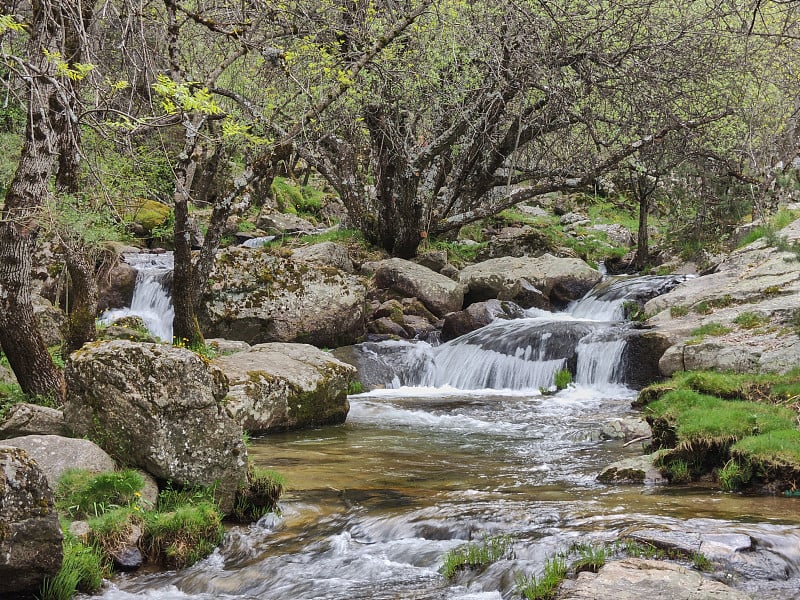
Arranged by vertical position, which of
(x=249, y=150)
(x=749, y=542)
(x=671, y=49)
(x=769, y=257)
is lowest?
(x=749, y=542)

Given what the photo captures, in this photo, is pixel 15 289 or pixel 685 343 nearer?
pixel 15 289

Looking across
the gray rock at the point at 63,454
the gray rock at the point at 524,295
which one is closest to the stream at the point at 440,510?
the gray rock at the point at 63,454

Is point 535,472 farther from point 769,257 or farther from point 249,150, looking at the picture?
point 249,150

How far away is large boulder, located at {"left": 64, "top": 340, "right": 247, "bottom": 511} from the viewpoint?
659 centimetres

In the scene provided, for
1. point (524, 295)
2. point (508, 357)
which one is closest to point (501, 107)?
point (524, 295)

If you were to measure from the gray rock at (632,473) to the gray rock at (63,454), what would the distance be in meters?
4.96

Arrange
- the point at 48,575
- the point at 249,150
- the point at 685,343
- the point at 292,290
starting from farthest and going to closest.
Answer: the point at 249,150
the point at 292,290
the point at 685,343
the point at 48,575

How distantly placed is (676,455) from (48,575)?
6.08 m

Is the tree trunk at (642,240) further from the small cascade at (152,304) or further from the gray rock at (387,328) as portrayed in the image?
the small cascade at (152,304)

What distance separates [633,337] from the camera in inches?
564

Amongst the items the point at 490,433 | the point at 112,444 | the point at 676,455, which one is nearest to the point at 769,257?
the point at 490,433

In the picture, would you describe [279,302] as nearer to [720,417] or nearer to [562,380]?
[562,380]

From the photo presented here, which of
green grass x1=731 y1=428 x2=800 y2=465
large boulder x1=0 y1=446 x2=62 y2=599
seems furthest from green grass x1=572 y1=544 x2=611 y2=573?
large boulder x1=0 y1=446 x2=62 y2=599

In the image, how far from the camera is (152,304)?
18594mm
